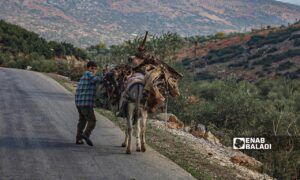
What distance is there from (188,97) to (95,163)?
17.2 meters

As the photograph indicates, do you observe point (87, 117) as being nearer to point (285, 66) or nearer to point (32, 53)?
point (285, 66)

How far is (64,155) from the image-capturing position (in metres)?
10.6

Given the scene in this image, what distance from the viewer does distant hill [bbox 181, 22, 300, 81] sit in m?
56.7

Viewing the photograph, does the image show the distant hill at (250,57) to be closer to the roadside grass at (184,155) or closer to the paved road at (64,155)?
the roadside grass at (184,155)

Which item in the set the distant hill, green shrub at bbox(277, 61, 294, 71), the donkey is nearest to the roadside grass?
the donkey

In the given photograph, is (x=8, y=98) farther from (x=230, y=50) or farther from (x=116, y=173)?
(x=230, y=50)

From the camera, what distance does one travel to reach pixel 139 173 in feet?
31.1

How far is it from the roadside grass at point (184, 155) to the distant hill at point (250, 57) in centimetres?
3418

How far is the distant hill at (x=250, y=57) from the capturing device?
5672cm

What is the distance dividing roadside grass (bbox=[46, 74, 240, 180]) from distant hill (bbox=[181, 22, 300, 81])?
34178 mm

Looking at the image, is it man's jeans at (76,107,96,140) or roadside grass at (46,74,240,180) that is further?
man's jeans at (76,107,96,140)

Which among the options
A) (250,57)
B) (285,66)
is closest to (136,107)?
(285,66)

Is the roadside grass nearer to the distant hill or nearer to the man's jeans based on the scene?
the man's jeans

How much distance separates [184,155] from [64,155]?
3407 mm
